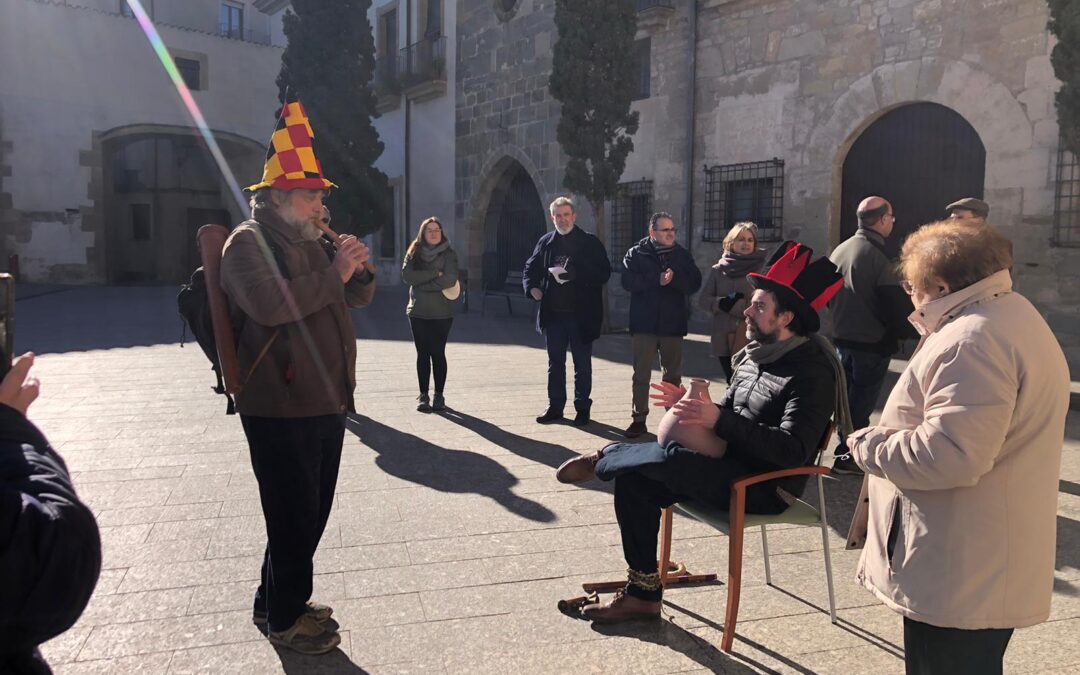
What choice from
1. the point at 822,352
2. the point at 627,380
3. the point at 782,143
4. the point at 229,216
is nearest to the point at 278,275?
the point at 822,352

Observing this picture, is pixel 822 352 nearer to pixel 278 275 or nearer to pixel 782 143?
pixel 278 275

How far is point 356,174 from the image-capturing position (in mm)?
19781

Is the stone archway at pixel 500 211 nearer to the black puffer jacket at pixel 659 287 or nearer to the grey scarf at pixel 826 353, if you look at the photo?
the black puffer jacket at pixel 659 287

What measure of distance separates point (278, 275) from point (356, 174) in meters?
17.6

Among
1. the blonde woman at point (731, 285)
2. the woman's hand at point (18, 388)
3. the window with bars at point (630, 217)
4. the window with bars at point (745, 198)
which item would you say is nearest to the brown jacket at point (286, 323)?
the woman's hand at point (18, 388)

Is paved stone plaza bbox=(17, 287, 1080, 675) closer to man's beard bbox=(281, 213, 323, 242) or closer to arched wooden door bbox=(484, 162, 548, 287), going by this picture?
man's beard bbox=(281, 213, 323, 242)

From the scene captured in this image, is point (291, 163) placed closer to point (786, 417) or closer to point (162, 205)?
point (786, 417)

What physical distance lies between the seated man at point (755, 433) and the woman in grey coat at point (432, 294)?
4.06 m

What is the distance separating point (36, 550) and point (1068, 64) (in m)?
9.61

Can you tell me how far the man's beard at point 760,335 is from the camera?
10.5 ft

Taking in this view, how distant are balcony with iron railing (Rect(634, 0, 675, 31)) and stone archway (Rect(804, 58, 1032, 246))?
3397mm

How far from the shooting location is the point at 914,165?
10.6 m

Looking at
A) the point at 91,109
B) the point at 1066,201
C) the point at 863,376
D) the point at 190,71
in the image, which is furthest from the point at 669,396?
the point at 190,71

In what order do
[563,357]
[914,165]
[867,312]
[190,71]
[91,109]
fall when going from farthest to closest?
[190,71]
[91,109]
[914,165]
[563,357]
[867,312]
